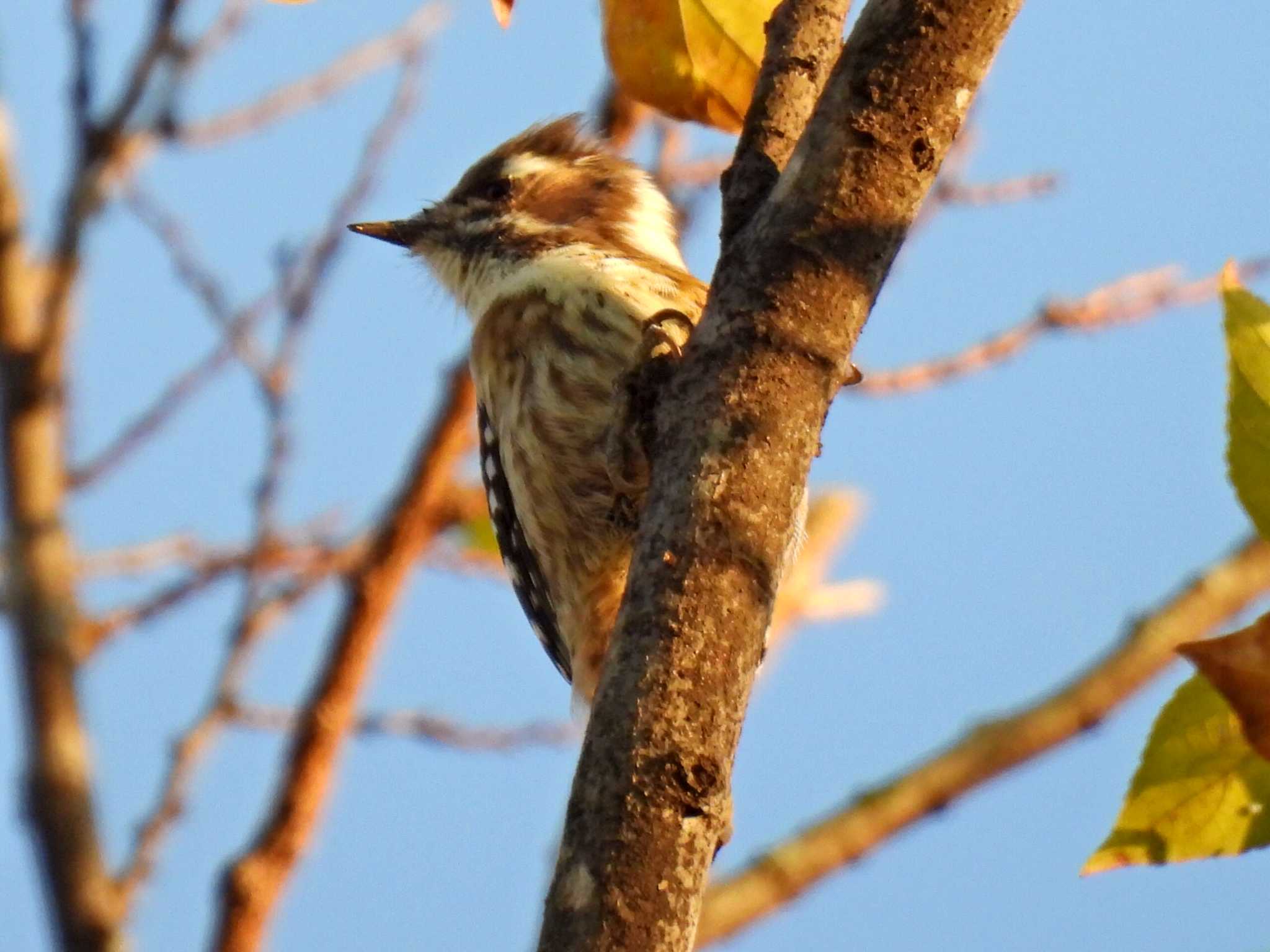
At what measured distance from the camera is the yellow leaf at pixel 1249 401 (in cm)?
161

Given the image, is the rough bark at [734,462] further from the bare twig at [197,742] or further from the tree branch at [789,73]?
the bare twig at [197,742]

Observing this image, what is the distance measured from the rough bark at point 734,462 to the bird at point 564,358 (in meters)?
0.92

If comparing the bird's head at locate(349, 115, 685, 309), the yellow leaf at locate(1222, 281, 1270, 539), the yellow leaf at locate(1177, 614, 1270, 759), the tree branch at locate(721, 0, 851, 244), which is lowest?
the yellow leaf at locate(1177, 614, 1270, 759)

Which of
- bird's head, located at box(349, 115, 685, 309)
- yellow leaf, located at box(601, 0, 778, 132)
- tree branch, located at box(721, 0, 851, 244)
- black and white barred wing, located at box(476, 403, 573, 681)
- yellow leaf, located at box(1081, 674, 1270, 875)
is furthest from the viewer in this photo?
bird's head, located at box(349, 115, 685, 309)

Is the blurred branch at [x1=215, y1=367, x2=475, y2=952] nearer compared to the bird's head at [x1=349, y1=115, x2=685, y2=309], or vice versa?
the blurred branch at [x1=215, y1=367, x2=475, y2=952]

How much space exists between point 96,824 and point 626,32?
6.48ft

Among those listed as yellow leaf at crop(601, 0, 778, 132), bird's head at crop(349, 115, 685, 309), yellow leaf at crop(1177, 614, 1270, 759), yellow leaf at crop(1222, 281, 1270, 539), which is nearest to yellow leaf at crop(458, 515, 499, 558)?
bird's head at crop(349, 115, 685, 309)

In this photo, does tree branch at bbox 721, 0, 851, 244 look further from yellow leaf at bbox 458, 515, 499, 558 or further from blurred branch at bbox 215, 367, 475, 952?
yellow leaf at bbox 458, 515, 499, 558

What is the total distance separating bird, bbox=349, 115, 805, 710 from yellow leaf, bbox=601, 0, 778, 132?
544 millimetres

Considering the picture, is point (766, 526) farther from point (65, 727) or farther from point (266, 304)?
point (266, 304)

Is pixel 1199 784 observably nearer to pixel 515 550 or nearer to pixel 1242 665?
pixel 1242 665

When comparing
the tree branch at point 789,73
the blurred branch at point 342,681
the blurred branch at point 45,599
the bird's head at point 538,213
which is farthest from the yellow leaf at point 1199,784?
the blurred branch at point 342,681

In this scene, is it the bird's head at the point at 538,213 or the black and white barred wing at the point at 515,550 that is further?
the bird's head at the point at 538,213

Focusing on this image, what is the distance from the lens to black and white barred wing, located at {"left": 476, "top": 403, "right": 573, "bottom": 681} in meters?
3.76
